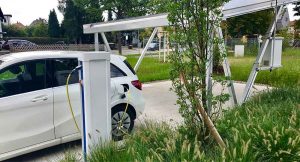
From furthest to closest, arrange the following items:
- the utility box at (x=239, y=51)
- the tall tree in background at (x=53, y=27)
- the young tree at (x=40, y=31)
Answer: the young tree at (x=40, y=31) → the tall tree in background at (x=53, y=27) → the utility box at (x=239, y=51)

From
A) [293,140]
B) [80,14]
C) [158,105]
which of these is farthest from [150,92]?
[80,14]

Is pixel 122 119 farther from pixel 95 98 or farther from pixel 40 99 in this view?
pixel 95 98

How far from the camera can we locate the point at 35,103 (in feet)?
14.4

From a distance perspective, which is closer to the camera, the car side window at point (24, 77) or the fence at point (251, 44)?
the car side window at point (24, 77)

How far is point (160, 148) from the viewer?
3262 millimetres

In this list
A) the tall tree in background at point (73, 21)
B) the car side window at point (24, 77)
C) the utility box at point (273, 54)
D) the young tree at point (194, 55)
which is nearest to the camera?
the young tree at point (194, 55)

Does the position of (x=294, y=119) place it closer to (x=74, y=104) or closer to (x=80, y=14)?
(x=74, y=104)

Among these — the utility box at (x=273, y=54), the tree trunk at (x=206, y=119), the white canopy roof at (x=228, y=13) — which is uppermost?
the white canopy roof at (x=228, y=13)

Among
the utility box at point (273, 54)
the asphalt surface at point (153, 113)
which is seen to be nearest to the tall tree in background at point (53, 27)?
the asphalt surface at point (153, 113)

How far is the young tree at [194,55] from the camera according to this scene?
3457 mm

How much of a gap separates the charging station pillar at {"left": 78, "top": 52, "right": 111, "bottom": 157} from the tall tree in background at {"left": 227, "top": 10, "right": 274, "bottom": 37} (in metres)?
26.2

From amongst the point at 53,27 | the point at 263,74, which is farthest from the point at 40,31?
the point at 263,74

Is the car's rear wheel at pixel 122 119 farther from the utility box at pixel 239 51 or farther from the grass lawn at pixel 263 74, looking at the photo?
the utility box at pixel 239 51

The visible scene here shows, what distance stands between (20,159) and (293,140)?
3807 mm
